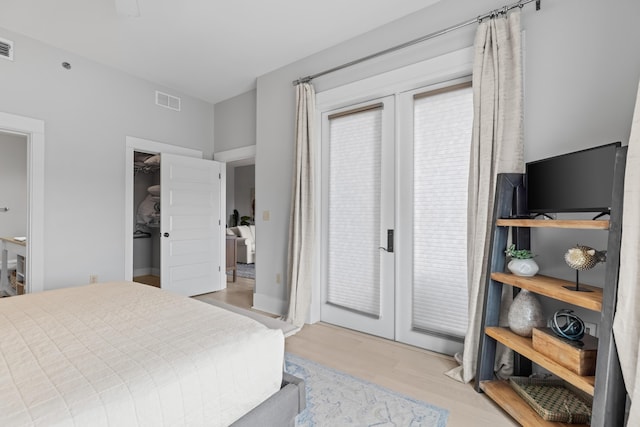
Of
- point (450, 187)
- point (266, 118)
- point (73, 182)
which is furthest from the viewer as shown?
point (266, 118)

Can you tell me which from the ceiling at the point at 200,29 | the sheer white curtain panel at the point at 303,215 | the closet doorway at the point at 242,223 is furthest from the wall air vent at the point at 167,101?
the sheer white curtain panel at the point at 303,215

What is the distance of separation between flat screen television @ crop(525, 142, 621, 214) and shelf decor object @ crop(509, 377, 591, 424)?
1.03 metres

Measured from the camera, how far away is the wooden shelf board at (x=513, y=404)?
1550 millimetres

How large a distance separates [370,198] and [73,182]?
10.3 ft

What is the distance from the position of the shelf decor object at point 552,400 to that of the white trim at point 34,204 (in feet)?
13.6

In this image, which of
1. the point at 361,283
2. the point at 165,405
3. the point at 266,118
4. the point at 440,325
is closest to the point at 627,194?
the point at 440,325

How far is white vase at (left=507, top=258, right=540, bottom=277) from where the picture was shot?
1788mm

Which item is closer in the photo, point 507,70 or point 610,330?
point 610,330

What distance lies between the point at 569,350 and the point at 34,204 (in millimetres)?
4334

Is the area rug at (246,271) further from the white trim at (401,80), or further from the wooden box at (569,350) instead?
the wooden box at (569,350)

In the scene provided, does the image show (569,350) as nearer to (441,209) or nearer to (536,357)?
(536,357)

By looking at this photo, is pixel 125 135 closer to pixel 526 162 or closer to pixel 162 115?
pixel 162 115

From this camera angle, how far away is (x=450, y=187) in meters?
2.46

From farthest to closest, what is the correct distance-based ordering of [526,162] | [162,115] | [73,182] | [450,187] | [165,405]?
1. [162,115]
2. [73,182]
3. [450,187]
4. [526,162]
5. [165,405]
